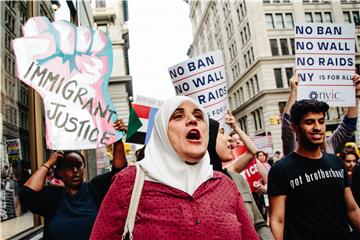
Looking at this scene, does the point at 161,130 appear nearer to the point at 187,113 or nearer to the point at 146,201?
the point at 187,113

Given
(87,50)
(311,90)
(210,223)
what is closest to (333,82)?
(311,90)

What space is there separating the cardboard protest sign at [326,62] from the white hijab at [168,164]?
8.44 ft

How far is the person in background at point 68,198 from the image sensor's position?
2730mm

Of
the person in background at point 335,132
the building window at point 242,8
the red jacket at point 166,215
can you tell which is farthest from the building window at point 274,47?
the red jacket at point 166,215

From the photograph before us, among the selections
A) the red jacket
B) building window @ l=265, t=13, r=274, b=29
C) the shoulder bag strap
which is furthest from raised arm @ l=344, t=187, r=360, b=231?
building window @ l=265, t=13, r=274, b=29

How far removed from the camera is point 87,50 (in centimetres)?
390

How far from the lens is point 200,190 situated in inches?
70.1

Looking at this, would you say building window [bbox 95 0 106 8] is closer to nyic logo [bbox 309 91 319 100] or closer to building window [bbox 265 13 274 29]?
building window [bbox 265 13 274 29]

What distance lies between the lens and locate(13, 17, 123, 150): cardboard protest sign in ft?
11.1

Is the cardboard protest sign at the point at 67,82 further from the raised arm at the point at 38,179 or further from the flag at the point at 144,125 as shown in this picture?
the flag at the point at 144,125

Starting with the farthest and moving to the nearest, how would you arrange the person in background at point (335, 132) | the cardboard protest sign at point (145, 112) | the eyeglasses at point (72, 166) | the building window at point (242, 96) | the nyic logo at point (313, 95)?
1. the building window at point (242, 96)
2. the cardboard protest sign at point (145, 112)
3. the nyic logo at point (313, 95)
4. the person in background at point (335, 132)
5. the eyeglasses at point (72, 166)

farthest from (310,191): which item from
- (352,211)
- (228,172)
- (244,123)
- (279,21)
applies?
(244,123)

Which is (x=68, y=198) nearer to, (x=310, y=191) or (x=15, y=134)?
(x=310, y=191)

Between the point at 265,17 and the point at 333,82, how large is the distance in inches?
1387
